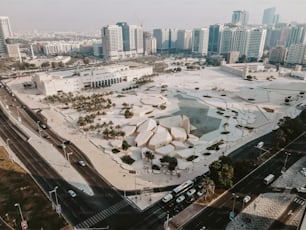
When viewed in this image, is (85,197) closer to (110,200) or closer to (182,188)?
(110,200)

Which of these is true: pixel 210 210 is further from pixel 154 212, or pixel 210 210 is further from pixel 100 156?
pixel 100 156

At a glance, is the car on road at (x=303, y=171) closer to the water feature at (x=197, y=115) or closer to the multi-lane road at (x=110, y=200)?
the multi-lane road at (x=110, y=200)

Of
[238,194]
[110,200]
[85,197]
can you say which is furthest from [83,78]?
[238,194]

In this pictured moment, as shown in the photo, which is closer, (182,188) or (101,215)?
(101,215)

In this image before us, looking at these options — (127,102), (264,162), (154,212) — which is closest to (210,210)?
(154,212)

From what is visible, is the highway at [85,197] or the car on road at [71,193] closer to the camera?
the highway at [85,197]

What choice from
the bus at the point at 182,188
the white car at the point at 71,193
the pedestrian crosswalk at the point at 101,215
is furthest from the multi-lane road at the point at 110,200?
the bus at the point at 182,188

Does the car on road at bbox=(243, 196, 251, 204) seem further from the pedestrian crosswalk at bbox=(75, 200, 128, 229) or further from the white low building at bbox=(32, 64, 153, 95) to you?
the white low building at bbox=(32, 64, 153, 95)

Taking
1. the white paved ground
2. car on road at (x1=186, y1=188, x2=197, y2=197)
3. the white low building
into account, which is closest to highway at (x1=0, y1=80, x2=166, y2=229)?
the white paved ground
